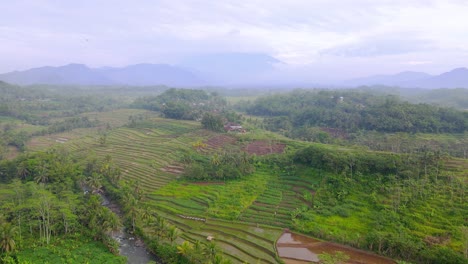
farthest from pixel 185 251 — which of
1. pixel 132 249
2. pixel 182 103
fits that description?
pixel 182 103

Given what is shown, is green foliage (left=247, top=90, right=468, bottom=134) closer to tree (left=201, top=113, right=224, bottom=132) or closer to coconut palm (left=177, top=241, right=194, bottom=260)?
tree (left=201, top=113, right=224, bottom=132)

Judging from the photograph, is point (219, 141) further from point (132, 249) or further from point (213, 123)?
point (132, 249)

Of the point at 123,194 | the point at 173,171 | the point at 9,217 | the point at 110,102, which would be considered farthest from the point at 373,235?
the point at 110,102

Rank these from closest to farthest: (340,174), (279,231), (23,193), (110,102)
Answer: (279,231), (23,193), (340,174), (110,102)

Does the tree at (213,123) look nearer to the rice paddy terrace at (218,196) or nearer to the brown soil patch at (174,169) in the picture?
the rice paddy terrace at (218,196)

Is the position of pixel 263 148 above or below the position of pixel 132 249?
above

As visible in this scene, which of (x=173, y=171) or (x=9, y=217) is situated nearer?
(x=9, y=217)

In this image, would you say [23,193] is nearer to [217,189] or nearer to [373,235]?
[217,189]

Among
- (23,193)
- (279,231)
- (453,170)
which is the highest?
(453,170)
